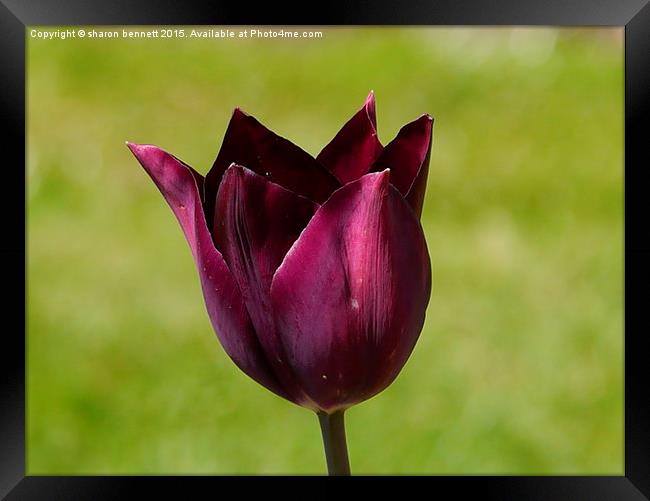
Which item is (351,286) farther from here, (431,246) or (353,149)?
(431,246)

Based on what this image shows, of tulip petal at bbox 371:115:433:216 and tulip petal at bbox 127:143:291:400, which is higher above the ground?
tulip petal at bbox 371:115:433:216

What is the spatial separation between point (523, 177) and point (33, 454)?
54cm

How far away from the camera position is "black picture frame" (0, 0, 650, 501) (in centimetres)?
78

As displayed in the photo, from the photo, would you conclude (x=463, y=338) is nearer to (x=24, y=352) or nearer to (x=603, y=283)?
(x=603, y=283)

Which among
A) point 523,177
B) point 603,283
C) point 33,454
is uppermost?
point 523,177

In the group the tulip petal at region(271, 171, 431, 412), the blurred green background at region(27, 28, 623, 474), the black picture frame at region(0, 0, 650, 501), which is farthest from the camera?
the blurred green background at region(27, 28, 623, 474)

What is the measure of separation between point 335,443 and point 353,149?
0.16 meters

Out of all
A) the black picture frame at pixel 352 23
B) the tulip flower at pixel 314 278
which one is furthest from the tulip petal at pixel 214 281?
the black picture frame at pixel 352 23

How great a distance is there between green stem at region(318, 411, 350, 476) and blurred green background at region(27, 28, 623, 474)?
0.36m

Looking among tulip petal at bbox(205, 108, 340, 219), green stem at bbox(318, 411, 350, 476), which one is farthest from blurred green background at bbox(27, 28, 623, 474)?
green stem at bbox(318, 411, 350, 476)

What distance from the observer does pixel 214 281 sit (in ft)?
1.90

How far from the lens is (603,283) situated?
3.31ft

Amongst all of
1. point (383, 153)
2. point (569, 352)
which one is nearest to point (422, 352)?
point (569, 352)

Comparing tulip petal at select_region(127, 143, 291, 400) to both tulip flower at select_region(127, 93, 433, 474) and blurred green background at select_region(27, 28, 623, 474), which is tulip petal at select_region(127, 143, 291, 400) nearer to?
tulip flower at select_region(127, 93, 433, 474)
